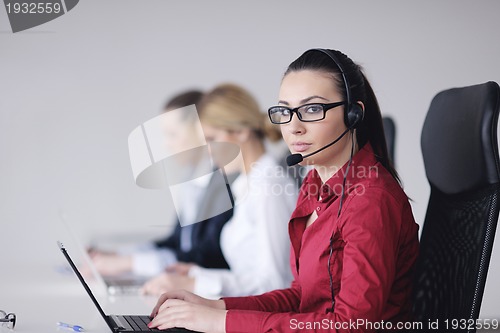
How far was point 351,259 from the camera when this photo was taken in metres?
1.21

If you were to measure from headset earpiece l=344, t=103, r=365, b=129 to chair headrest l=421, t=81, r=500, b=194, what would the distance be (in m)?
0.20

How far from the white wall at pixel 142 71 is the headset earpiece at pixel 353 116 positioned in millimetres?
2988

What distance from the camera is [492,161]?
50.8 inches

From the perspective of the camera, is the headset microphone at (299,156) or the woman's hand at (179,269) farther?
the woman's hand at (179,269)

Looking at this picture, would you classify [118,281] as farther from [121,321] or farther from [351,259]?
[351,259]

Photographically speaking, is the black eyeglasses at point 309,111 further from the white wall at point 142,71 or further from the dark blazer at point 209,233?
the white wall at point 142,71

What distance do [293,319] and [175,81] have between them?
3443mm

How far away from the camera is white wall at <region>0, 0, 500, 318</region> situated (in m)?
4.31

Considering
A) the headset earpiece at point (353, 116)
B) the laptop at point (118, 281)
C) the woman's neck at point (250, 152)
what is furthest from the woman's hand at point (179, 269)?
the headset earpiece at point (353, 116)

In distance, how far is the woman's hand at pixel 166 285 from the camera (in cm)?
196

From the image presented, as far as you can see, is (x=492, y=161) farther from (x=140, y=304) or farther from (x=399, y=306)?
(x=140, y=304)

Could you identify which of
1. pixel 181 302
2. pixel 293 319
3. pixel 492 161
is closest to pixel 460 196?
pixel 492 161

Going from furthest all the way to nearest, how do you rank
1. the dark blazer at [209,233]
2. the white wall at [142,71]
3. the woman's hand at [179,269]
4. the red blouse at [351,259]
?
the white wall at [142,71] → the dark blazer at [209,233] → the woman's hand at [179,269] → the red blouse at [351,259]

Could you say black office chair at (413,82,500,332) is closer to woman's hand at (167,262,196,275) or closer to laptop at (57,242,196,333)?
laptop at (57,242,196,333)
